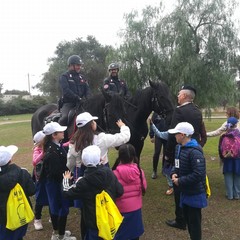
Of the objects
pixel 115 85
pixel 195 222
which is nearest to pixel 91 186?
pixel 195 222

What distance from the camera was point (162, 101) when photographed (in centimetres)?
550

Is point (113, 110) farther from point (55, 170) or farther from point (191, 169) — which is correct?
point (191, 169)

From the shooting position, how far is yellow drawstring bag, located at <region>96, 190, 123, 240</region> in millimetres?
3002

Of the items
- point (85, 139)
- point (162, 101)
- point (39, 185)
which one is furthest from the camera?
point (162, 101)

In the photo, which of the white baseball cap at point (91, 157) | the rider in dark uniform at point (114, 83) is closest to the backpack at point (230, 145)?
the rider in dark uniform at point (114, 83)

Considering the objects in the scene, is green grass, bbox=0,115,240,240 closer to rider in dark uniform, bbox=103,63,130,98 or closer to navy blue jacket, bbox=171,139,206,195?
navy blue jacket, bbox=171,139,206,195

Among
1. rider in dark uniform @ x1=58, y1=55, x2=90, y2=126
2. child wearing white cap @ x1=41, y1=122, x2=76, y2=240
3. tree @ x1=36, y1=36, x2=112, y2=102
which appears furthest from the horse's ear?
tree @ x1=36, y1=36, x2=112, y2=102

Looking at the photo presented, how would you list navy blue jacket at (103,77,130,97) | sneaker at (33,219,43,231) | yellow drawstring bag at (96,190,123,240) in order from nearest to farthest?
yellow drawstring bag at (96,190,123,240) < sneaker at (33,219,43,231) < navy blue jacket at (103,77,130,97)

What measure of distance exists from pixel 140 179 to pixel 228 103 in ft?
56.0

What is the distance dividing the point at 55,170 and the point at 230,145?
3662 millimetres

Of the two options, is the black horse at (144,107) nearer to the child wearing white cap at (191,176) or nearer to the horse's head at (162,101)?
the horse's head at (162,101)

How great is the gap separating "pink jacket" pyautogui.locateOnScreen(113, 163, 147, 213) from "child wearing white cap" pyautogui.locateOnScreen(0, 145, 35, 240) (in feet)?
3.64

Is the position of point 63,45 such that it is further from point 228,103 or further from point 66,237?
point 66,237

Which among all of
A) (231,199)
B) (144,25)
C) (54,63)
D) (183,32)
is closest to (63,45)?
(54,63)
